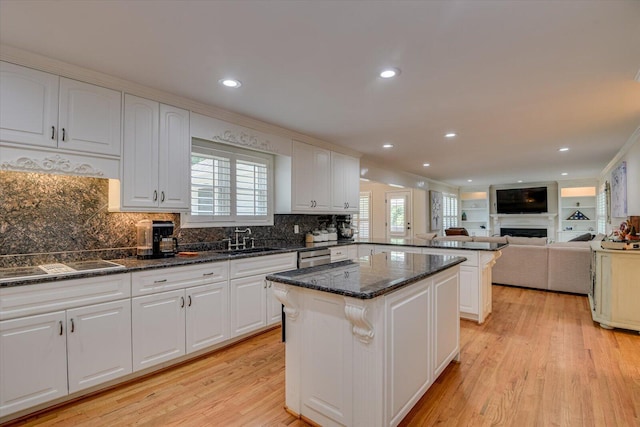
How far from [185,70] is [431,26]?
5.85 feet

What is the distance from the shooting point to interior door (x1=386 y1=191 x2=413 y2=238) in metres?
8.60

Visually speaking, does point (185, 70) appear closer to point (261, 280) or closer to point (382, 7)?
point (382, 7)

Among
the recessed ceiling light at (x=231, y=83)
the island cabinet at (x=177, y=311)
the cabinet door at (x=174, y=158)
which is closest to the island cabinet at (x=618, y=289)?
the island cabinet at (x=177, y=311)

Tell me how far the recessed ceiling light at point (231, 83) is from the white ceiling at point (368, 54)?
7 cm

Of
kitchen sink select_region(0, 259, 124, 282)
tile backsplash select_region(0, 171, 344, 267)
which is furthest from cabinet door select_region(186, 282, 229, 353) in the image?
tile backsplash select_region(0, 171, 344, 267)

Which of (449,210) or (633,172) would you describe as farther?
(449,210)

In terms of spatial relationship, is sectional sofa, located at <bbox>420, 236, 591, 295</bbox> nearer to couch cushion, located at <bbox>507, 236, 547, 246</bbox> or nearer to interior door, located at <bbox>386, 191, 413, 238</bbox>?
couch cushion, located at <bbox>507, 236, 547, 246</bbox>

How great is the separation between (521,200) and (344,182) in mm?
7855

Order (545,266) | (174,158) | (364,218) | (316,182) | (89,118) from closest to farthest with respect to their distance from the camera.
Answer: (89,118)
(174,158)
(316,182)
(545,266)
(364,218)

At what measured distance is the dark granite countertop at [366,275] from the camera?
1.67 metres

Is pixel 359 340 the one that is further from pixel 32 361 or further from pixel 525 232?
pixel 525 232

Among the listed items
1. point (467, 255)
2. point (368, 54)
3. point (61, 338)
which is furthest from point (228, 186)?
point (467, 255)

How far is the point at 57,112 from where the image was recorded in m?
2.31

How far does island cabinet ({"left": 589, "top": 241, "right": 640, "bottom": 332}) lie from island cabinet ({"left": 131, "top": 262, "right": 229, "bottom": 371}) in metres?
4.18
